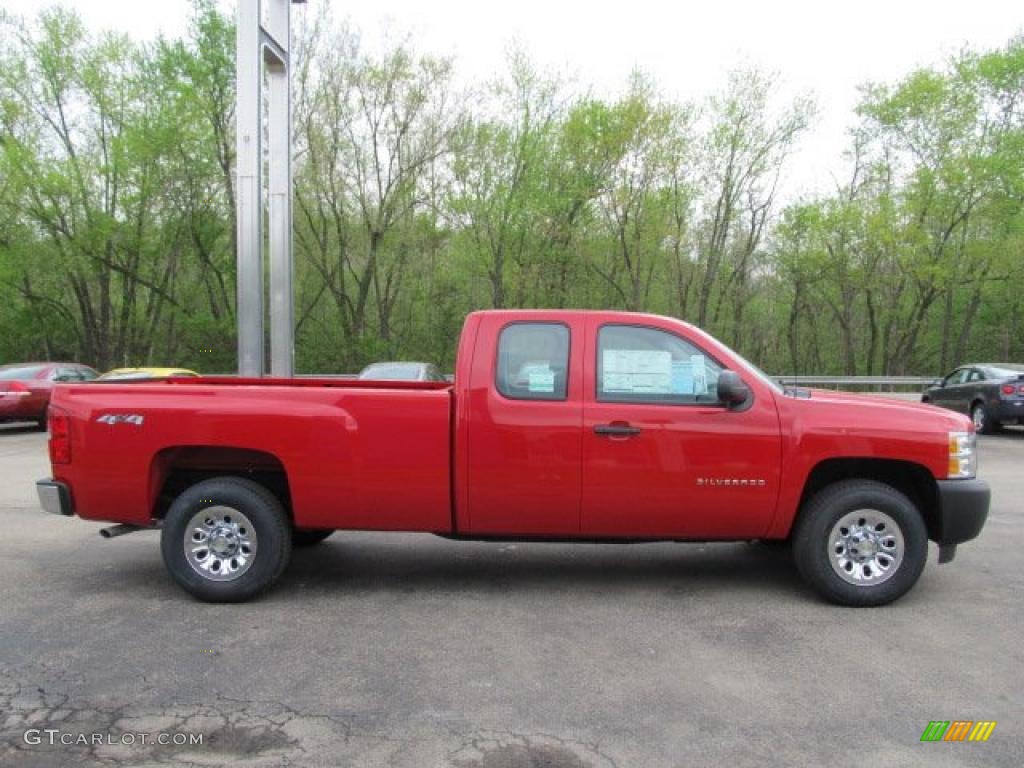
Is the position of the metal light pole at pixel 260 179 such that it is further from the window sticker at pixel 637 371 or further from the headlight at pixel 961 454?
the headlight at pixel 961 454

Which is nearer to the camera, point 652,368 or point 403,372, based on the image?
point 652,368

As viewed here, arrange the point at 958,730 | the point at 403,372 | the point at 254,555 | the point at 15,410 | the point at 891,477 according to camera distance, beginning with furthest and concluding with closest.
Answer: the point at 15,410 < the point at 403,372 < the point at 891,477 < the point at 254,555 < the point at 958,730

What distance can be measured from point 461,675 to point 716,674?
4.27 ft

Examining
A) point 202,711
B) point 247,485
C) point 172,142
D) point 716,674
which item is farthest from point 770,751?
point 172,142

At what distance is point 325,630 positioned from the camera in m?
4.42

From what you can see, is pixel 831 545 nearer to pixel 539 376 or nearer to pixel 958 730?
pixel 958 730

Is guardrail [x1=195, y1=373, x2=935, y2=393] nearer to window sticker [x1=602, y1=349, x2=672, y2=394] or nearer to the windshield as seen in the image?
the windshield

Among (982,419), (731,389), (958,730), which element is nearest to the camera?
(958,730)

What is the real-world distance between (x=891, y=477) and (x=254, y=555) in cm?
435

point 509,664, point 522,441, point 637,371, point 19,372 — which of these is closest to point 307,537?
point 522,441

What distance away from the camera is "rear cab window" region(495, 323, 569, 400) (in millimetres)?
4906

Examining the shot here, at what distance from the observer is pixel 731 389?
4.66m

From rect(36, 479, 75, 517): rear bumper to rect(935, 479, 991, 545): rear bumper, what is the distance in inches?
226

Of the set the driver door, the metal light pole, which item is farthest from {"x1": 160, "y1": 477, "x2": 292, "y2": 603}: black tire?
the metal light pole
